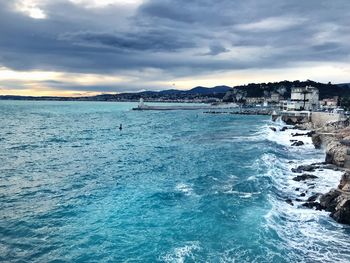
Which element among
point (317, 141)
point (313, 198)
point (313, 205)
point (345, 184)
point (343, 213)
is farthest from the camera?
point (317, 141)

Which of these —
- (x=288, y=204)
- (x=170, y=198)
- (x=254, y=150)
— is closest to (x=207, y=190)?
(x=170, y=198)

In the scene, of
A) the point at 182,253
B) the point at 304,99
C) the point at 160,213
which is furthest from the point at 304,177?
the point at 304,99

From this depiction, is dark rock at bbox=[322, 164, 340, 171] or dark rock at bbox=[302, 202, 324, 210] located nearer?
dark rock at bbox=[302, 202, 324, 210]

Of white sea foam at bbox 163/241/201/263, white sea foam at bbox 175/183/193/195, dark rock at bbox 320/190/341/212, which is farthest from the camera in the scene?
white sea foam at bbox 175/183/193/195

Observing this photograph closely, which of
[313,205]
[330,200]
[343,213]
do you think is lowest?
[313,205]

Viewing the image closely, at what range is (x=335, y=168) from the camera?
39.6 metres

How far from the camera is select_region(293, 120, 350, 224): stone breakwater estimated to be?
82.8 ft

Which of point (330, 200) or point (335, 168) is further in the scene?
point (335, 168)

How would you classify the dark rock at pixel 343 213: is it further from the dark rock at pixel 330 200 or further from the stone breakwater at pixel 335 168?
the dark rock at pixel 330 200

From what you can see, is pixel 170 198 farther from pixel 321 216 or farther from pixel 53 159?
pixel 53 159

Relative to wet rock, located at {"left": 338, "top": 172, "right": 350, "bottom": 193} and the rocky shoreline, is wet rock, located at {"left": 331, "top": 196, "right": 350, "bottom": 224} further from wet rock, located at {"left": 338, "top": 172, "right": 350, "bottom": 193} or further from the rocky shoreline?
wet rock, located at {"left": 338, "top": 172, "right": 350, "bottom": 193}

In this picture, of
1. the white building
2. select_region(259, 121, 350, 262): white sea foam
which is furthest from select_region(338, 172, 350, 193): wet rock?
the white building

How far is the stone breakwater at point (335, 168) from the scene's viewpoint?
25.2 meters

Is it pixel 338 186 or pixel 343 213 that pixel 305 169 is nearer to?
pixel 338 186
